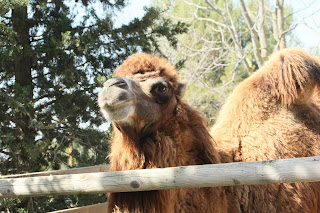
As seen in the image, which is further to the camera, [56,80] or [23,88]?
[56,80]

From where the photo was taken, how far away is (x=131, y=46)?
7.23 metres

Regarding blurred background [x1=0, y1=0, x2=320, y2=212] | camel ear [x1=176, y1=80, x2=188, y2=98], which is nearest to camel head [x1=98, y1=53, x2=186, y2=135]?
camel ear [x1=176, y1=80, x2=188, y2=98]

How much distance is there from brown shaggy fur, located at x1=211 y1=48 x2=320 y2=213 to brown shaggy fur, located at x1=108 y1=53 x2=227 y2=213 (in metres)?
0.35

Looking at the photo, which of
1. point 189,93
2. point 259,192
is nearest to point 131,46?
point 259,192

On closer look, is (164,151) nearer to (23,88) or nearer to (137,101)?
(137,101)

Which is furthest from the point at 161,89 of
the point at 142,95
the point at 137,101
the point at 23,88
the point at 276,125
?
the point at 23,88

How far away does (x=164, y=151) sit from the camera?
2.64m

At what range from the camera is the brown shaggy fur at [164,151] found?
8.41 ft

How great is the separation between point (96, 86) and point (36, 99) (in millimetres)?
1208

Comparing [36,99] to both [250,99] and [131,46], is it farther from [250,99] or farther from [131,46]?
[250,99]

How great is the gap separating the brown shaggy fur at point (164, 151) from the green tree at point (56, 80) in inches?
138

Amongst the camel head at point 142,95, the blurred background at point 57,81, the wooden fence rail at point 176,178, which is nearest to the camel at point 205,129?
the camel head at point 142,95

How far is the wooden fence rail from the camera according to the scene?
1.76m

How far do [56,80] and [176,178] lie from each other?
5490mm
